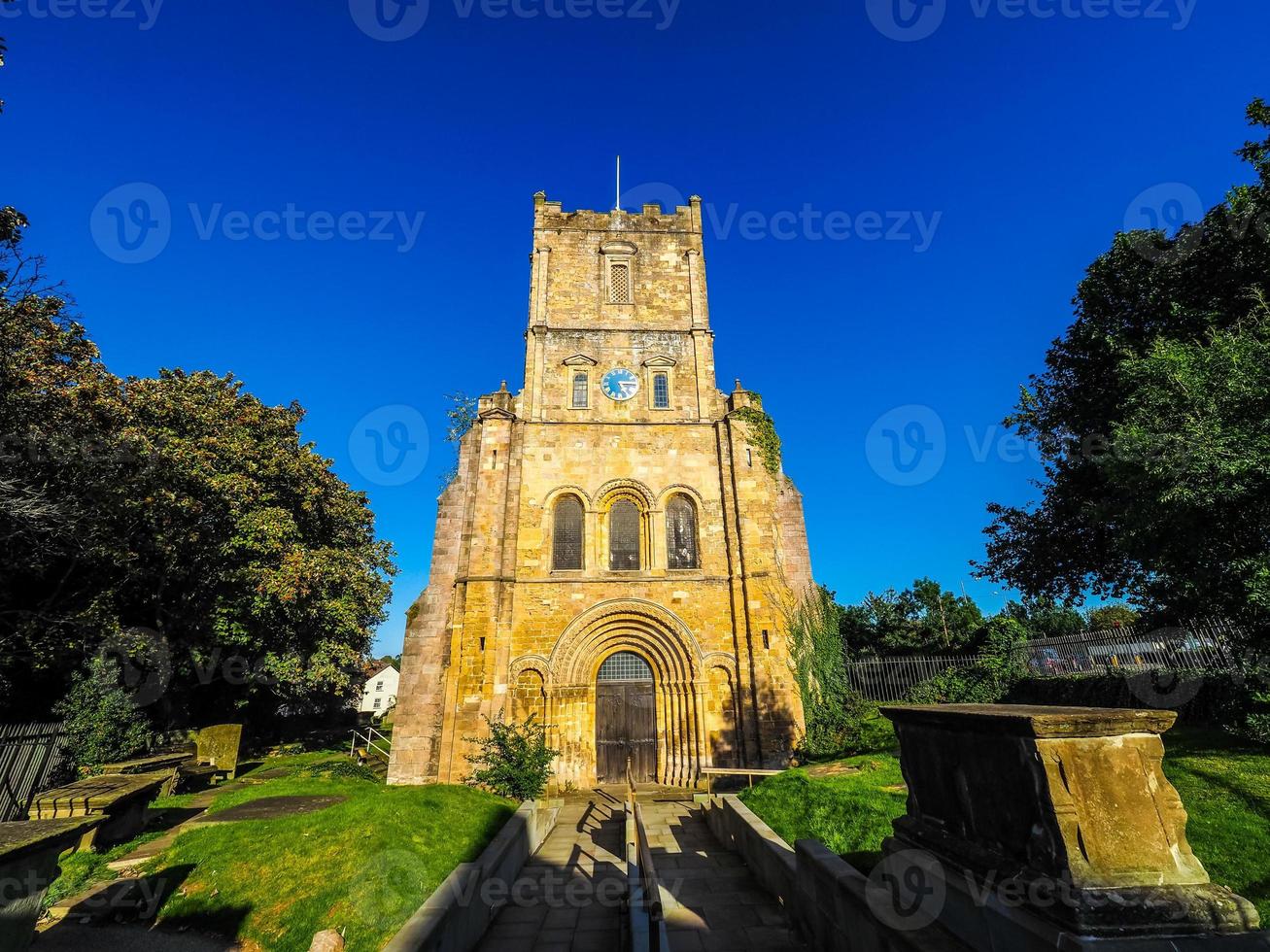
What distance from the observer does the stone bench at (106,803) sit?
350 inches

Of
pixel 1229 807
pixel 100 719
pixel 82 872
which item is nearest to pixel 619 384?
pixel 82 872

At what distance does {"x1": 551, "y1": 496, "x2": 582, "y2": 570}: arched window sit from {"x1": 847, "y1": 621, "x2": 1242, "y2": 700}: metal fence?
9.94 m

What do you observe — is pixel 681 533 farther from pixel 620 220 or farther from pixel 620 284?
pixel 620 220

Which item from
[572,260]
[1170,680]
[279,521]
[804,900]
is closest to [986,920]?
[804,900]

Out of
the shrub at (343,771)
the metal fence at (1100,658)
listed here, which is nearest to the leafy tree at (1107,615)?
the metal fence at (1100,658)

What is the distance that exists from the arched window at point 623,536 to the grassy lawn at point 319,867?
28.6ft

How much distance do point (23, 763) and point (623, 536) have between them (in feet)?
45.9

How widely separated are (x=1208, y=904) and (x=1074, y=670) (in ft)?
59.5

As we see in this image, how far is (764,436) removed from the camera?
63.0 ft

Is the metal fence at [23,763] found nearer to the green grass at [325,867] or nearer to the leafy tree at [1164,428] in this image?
the green grass at [325,867]

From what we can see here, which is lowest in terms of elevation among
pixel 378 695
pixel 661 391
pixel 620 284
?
pixel 378 695

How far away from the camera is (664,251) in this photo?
2278 cm

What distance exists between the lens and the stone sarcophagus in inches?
93.7

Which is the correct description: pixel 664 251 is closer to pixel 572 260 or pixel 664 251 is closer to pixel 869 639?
pixel 572 260
